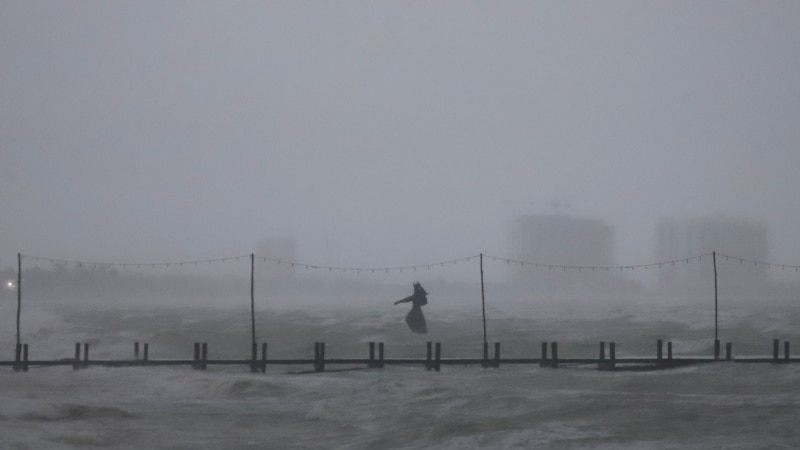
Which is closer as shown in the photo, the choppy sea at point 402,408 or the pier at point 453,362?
the choppy sea at point 402,408

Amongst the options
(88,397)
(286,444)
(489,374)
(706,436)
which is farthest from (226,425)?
(489,374)

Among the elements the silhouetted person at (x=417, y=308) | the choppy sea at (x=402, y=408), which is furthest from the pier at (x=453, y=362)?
the silhouetted person at (x=417, y=308)

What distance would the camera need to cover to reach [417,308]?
2126 inches

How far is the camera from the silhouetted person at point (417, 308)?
171 ft

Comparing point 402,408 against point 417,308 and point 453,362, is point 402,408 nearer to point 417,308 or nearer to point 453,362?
point 453,362

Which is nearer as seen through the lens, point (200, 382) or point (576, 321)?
point (200, 382)

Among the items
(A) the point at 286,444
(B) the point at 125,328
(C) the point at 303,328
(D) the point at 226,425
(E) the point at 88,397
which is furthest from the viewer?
(B) the point at 125,328

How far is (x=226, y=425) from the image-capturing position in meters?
23.6

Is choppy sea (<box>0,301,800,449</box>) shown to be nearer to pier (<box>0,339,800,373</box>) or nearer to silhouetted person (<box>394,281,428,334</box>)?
pier (<box>0,339,800,373</box>)

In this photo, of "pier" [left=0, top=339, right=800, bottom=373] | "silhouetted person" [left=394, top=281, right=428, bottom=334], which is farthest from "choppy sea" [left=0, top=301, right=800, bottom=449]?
"silhouetted person" [left=394, top=281, right=428, bottom=334]

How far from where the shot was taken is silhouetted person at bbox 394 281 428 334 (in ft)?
171

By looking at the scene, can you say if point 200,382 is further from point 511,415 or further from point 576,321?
point 576,321

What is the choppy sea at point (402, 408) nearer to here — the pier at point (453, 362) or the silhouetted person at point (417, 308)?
the pier at point (453, 362)

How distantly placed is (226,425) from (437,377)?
11.5 meters
